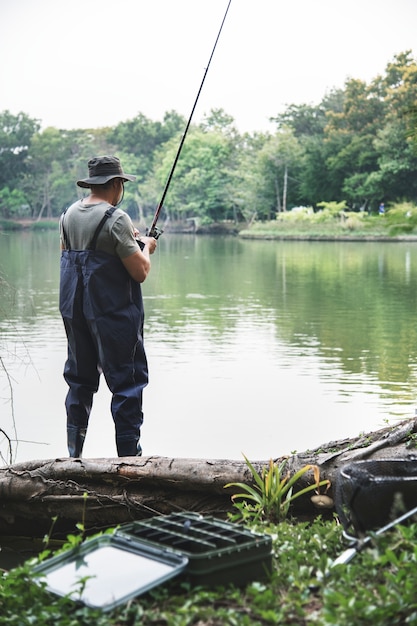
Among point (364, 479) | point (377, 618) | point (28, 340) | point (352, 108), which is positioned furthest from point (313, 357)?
point (352, 108)

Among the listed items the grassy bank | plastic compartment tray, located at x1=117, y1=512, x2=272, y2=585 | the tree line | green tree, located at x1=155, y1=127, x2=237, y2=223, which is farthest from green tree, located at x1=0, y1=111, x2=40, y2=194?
plastic compartment tray, located at x1=117, y1=512, x2=272, y2=585

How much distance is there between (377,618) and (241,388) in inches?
229

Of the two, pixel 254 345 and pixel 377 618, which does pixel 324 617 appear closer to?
pixel 377 618

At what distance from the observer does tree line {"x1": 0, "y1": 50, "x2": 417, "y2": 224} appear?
183ft

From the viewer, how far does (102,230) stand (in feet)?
13.5

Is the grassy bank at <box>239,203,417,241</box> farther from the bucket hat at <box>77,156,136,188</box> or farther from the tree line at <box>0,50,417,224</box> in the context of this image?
the bucket hat at <box>77,156,136,188</box>

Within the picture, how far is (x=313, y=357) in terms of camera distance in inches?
365

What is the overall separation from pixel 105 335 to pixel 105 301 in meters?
0.14

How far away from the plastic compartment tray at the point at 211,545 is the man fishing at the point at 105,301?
179cm

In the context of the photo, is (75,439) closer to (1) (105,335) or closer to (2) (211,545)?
(1) (105,335)

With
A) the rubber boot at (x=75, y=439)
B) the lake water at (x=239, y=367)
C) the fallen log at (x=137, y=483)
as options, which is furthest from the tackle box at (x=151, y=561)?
the rubber boot at (x=75, y=439)

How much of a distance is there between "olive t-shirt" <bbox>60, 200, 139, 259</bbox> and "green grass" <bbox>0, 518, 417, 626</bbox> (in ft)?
6.35


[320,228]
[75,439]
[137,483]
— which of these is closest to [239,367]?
[75,439]

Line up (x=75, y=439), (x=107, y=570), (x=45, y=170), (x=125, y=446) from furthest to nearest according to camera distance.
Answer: (x=45, y=170)
(x=75, y=439)
(x=125, y=446)
(x=107, y=570)
